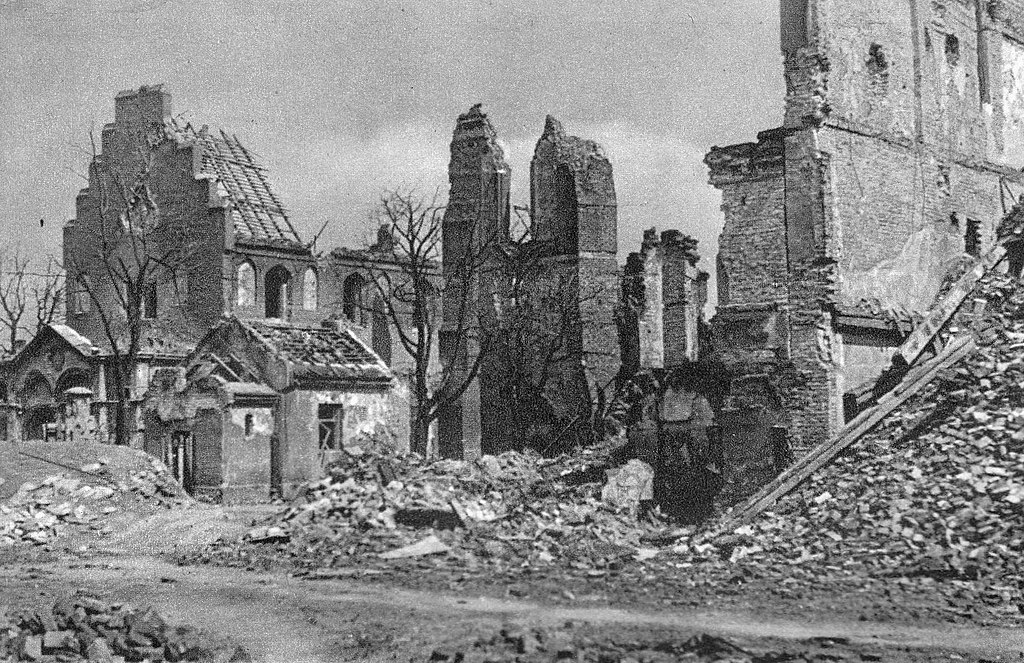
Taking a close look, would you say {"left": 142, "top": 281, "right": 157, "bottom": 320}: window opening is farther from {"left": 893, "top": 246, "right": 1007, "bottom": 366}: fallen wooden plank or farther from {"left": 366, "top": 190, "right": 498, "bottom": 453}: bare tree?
{"left": 893, "top": 246, "right": 1007, "bottom": 366}: fallen wooden plank

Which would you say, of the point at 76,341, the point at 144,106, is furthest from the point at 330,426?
the point at 144,106

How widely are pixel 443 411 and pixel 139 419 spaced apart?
7281 millimetres

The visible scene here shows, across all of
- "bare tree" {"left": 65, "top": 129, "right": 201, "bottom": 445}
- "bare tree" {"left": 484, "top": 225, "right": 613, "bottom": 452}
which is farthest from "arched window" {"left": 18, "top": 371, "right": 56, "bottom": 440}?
"bare tree" {"left": 484, "top": 225, "right": 613, "bottom": 452}

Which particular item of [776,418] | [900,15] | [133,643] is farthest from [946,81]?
[133,643]

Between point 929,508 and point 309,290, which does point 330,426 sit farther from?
point 309,290

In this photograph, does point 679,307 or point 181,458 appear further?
point 679,307

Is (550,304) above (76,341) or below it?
above

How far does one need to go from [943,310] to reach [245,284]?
25247 mm

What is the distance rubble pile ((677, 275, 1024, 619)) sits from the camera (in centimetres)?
1003

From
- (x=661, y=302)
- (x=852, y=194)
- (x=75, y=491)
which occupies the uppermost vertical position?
(x=852, y=194)

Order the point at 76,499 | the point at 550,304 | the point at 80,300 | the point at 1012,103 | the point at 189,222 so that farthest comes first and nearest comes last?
the point at 80,300 → the point at 189,222 → the point at 1012,103 → the point at 550,304 → the point at 76,499

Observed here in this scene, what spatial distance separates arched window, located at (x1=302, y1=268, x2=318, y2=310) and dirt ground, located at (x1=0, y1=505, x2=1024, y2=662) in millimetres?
26293

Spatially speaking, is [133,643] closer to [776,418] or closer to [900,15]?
[776,418]

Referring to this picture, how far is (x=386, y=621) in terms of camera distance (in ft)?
29.3
